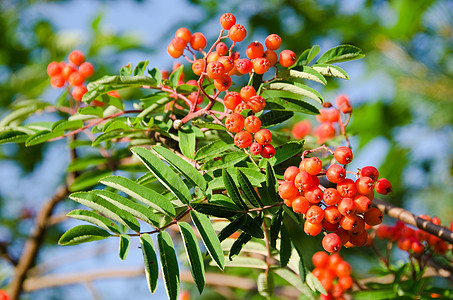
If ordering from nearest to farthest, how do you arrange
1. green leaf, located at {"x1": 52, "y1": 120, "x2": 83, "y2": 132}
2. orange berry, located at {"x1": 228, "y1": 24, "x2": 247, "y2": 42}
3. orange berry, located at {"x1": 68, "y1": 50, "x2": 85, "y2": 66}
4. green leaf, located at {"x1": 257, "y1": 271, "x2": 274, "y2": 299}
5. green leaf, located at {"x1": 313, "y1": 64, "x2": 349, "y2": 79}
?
green leaf, located at {"x1": 313, "y1": 64, "x2": 349, "y2": 79} < orange berry, located at {"x1": 228, "y1": 24, "x2": 247, "y2": 42} < green leaf, located at {"x1": 52, "y1": 120, "x2": 83, "y2": 132} < green leaf, located at {"x1": 257, "y1": 271, "x2": 274, "y2": 299} < orange berry, located at {"x1": 68, "y1": 50, "x2": 85, "y2": 66}

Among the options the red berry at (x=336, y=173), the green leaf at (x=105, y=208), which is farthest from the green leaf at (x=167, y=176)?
the red berry at (x=336, y=173)

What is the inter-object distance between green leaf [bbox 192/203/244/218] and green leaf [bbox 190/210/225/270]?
33 mm

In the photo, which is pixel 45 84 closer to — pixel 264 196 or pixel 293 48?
pixel 293 48

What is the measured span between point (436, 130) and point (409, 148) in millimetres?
538

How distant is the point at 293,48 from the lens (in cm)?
398

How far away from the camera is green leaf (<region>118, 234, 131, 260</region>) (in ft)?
3.34

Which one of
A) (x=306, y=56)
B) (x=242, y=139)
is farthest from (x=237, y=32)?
(x=242, y=139)

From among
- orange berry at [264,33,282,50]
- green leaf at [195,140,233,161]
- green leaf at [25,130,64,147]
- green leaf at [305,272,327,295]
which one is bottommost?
green leaf at [305,272,327,295]

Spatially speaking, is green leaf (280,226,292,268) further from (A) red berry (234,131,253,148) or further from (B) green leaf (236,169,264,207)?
(A) red berry (234,131,253,148)

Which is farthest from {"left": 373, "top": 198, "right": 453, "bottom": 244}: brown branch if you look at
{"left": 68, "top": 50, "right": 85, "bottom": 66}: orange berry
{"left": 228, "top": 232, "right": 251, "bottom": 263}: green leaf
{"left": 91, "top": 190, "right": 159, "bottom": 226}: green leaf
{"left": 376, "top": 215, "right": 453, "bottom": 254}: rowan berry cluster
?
{"left": 68, "top": 50, "right": 85, "bottom": 66}: orange berry

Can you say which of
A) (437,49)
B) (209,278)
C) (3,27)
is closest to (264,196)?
(209,278)

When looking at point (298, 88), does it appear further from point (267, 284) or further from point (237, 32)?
point (267, 284)

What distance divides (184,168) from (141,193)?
0.41 ft

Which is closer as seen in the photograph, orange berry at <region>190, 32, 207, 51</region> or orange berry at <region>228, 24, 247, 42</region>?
orange berry at <region>228, 24, 247, 42</region>
